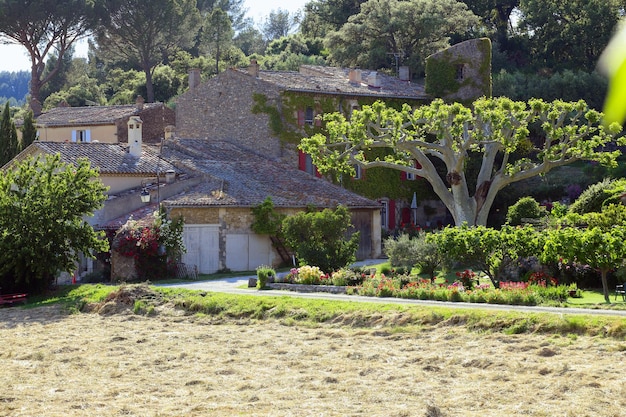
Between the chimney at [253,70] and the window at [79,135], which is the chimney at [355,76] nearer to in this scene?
the chimney at [253,70]

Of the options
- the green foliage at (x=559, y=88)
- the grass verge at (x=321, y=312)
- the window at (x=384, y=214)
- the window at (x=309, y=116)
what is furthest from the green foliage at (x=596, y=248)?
the green foliage at (x=559, y=88)

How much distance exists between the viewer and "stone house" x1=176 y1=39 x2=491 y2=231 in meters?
48.0

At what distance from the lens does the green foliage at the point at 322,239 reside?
31.9 m

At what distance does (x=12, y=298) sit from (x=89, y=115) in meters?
30.5

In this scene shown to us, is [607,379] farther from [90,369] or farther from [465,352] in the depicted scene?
[90,369]

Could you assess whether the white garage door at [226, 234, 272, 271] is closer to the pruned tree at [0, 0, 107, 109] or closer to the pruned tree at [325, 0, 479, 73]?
the pruned tree at [325, 0, 479, 73]

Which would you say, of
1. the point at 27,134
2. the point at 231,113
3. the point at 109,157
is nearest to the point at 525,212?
the point at 109,157

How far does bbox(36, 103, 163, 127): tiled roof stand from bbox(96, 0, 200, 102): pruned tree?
38.9ft

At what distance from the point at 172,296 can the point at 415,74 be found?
127 feet

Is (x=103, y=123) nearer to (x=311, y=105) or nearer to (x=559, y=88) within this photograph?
(x=311, y=105)

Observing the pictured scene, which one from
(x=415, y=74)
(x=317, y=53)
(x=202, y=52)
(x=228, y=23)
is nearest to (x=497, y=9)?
(x=415, y=74)

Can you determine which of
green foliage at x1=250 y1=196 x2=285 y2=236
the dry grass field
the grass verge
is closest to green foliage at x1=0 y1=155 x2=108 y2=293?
the grass verge

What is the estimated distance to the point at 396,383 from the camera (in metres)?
15.6

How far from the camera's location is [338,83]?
5147 centimetres
